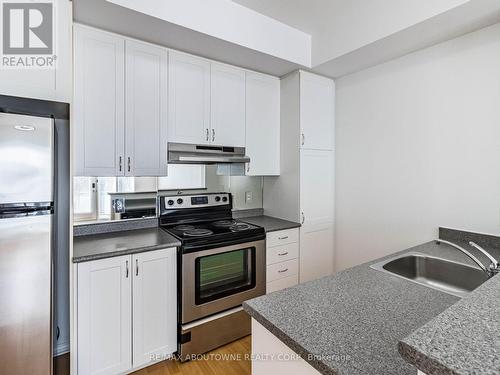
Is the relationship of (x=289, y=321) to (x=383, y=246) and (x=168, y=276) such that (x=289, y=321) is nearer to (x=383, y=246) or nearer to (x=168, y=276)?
(x=168, y=276)

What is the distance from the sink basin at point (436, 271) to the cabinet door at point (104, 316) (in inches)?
60.2

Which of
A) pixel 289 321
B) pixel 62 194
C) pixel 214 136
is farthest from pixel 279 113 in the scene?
pixel 289 321

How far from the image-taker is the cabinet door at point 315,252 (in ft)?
8.91

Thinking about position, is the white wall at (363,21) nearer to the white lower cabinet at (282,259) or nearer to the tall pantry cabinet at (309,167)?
the tall pantry cabinet at (309,167)

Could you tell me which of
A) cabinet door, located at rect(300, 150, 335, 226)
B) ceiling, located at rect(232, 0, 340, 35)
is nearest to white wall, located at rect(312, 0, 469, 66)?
ceiling, located at rect(232, 0, 340, 35)

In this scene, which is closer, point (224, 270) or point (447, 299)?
point (447, 299)

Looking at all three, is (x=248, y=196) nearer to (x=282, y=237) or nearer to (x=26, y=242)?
(x=282, y=237)

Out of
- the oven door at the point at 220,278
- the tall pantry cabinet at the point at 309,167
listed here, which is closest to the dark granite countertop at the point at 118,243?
the oven door at the point at 220,278

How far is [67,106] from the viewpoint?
159 centimetres

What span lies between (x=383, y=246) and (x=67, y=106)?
2.68m

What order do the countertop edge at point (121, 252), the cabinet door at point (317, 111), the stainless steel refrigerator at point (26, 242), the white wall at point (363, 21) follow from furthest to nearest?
the cabinet door at point (317, 111)
the white wall at point (363, 21)
the countertop edge at point (121, 252)
the stainless steel refrigerator at point (26, 242)

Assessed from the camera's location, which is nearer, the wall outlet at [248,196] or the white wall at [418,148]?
the white wall at [418,148]

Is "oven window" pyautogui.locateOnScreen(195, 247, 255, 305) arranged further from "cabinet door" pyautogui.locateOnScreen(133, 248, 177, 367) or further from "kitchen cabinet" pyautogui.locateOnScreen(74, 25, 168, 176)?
"kitchen cabinet" pyautogui.locateOnScreen(74, 25, 168, 176)

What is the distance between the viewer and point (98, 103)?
6.38 ft
